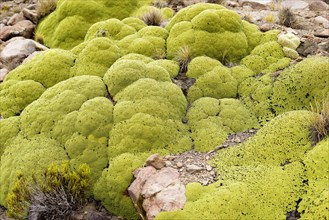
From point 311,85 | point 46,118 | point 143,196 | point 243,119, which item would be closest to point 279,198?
point 143,196

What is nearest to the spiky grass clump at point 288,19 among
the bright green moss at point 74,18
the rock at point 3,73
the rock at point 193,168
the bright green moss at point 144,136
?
the bright green moss at point 74,18

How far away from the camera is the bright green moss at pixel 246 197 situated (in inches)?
177

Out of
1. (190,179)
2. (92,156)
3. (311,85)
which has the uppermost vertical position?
(311,85)

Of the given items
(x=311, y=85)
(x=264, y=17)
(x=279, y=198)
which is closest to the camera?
(x=279, y=198)

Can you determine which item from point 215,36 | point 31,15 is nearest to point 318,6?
point 215,36

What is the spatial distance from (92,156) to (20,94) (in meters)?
2.96

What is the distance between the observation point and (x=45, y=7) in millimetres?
12906

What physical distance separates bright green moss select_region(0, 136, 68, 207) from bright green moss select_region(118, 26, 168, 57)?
3.34 m

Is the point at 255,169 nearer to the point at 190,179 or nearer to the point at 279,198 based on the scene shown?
the point at 279,198

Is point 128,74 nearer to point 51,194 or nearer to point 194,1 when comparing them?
point 51,194

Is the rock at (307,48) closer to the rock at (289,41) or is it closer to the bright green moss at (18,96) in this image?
the rock at (289,41)

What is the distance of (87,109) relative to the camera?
21.9 ft

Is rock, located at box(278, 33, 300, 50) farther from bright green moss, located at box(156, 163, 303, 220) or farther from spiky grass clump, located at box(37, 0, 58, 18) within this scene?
spiky grass clump, located at box(37, 0, 58, 18)

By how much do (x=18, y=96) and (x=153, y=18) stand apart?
4.75m
